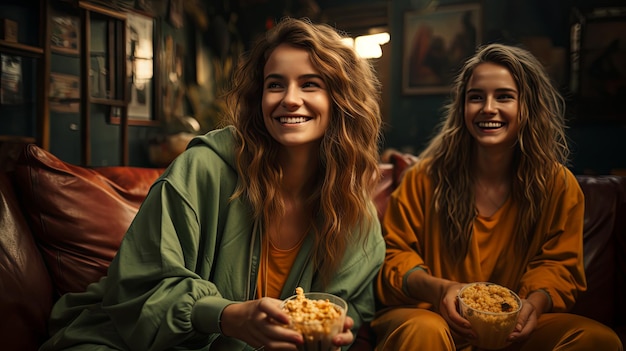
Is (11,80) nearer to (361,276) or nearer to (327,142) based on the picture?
(327,142)

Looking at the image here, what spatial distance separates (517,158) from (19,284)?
68.1 inches

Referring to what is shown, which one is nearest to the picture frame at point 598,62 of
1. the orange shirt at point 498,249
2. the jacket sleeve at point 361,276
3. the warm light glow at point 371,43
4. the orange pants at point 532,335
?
the warm light glow at point 371,43

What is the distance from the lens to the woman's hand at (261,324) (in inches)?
41.3

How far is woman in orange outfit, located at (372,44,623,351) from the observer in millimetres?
1638

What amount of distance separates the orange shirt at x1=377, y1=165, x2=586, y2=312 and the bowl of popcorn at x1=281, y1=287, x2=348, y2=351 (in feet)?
2.15

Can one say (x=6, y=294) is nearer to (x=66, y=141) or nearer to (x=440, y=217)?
(x=440, y=217)

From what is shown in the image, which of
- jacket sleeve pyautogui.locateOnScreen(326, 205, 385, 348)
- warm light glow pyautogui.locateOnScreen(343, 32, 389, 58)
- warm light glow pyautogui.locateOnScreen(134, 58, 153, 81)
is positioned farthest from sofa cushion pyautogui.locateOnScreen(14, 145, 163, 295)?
warm light glow pyautogui.locateOnScreen(343, 32, 389, 58)

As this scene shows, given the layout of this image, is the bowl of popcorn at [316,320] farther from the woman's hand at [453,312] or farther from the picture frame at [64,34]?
the picture frame at [64,34]

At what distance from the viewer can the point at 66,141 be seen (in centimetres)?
279

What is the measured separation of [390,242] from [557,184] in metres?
0.64

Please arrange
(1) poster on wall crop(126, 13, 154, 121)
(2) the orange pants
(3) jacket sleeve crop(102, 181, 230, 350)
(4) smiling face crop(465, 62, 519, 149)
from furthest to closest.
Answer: (1) poster on wall crop(126, 13, 154, 121)
(4) smiling face crop(465, 62, 519, 149)
(2) the orange pants
(3) jacket sleeve crop(102, 181, 230, 350)

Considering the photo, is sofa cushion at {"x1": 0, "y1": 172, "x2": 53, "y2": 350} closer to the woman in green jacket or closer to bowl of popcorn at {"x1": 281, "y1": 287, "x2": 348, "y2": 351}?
the woman in green jacket

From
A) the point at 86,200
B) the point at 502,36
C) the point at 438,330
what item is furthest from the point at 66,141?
the point at 502,36

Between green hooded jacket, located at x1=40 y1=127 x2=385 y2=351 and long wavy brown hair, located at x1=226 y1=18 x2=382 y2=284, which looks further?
long wavy brown hair, located at x1=226 y1=18 x2=382 y2=284
